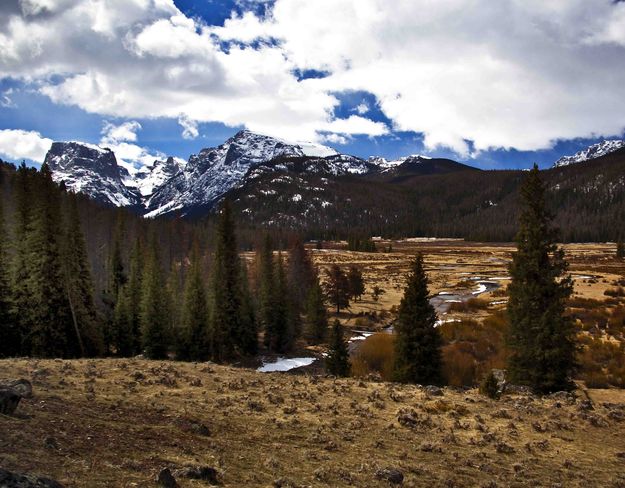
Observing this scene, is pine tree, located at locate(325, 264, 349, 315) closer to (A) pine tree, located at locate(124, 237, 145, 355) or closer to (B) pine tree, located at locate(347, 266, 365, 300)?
(B) pine tree, located at locate(347, 266, 365, 300)

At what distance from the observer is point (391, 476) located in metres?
9.59

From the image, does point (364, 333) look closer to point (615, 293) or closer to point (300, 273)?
point (300, 273)

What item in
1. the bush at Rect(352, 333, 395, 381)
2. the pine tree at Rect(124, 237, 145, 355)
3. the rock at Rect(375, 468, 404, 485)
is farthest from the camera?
the pine tree at Rect(124, 237, 145, 355)

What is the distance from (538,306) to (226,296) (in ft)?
95.7

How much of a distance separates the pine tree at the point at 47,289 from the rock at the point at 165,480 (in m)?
33.0

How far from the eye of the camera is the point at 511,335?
22.8 m

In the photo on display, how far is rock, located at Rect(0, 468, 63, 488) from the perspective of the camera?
217 inches

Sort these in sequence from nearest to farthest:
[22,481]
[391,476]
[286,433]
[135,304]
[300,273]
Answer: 1. [22,481]
2. [391,476]
3. [286,433]
4. [135,304]
5. [300,273]

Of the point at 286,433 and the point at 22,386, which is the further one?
the point at 286,433

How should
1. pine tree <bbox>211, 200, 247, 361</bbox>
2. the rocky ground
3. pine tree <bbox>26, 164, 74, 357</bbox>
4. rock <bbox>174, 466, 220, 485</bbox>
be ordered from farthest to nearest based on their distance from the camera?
pine tree <bbox>211, 200, 247, 361</bbox>
pine tree <bbox>26, 164, 74, 357</bbox>
the rocky ground
rock <bbox>174, 466, 220, 485</bbox>

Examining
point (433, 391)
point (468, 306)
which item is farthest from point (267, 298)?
point (433, 391)

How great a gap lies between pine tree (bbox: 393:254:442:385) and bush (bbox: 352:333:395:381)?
5.03 meters

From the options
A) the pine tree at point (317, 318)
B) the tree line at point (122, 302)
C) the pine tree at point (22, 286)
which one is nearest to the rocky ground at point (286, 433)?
the tree line at point (122, 302)

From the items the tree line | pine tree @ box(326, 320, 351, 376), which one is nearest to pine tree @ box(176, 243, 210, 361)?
the tree line
